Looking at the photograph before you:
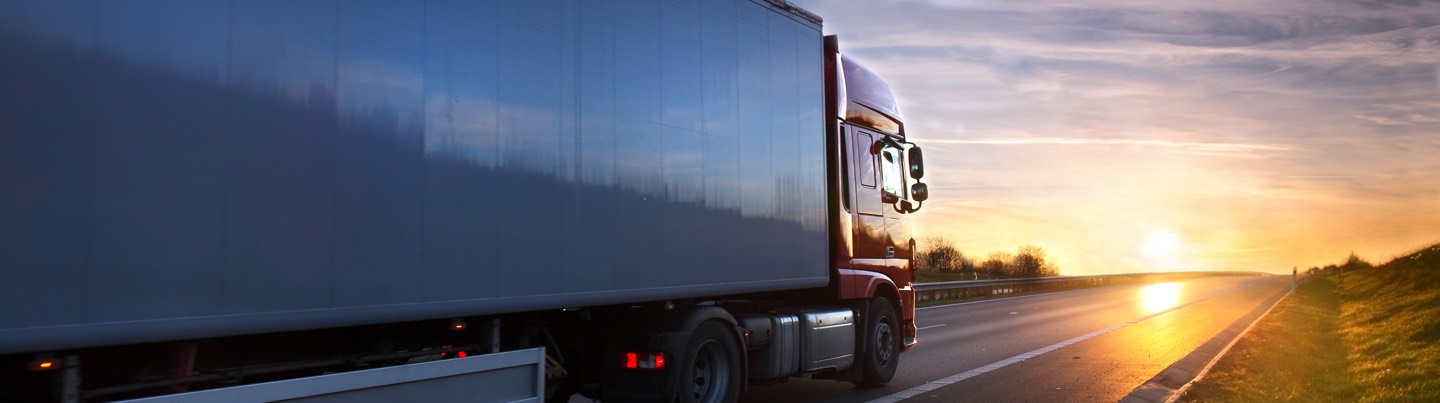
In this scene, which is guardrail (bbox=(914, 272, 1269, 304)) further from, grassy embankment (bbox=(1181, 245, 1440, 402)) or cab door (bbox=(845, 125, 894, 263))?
cab door (bbox=(845, 125, 894, 263))

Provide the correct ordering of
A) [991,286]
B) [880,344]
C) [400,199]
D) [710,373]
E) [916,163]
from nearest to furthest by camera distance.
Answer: [400,199] → [710,373] → [880,344] → [916,163] → [991,286]

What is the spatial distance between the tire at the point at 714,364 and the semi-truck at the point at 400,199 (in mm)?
19

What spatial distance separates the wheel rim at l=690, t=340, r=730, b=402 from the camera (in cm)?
697

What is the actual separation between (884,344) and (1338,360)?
7.58m

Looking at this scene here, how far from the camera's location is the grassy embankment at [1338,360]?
9.33 metres

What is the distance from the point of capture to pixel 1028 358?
1302 cm

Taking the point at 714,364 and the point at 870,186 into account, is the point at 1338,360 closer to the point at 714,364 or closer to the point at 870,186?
the point at 870,186

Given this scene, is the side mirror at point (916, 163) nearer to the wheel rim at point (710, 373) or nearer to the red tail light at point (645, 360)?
the wheel rim at point (710, 373)

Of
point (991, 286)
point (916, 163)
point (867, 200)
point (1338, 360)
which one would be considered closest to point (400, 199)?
point (867, 200)

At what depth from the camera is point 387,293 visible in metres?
4.44

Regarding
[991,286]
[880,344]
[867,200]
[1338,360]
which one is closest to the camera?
[867,200]

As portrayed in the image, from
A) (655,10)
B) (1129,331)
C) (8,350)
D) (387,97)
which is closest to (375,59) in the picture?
(387,97)

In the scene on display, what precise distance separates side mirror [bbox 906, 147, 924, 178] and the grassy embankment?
3.20 metres

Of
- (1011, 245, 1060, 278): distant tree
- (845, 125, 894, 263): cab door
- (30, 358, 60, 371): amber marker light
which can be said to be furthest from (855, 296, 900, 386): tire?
(1011, 245, 1060, 278): distant tree
